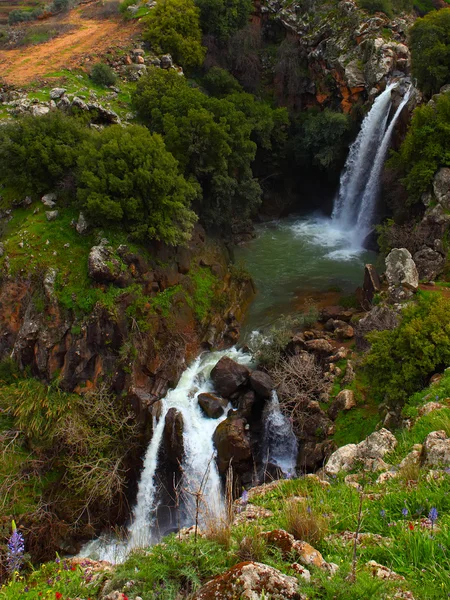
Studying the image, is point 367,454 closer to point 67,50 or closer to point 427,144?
point 427,144

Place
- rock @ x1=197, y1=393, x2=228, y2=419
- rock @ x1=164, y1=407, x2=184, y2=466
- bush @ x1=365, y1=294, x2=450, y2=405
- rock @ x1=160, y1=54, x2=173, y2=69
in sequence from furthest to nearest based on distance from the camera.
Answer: rock @ x1=160, y1=54, x2=173, y2=69
rock @ x1=197, y1=393, x2=228, y2=419
rock @ x1=164, y1=407, x2=184, y2=466
bush @ x1=365, y1=294, x2=450, y2=405

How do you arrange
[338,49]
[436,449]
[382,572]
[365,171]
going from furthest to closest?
[338,49], [365,171], [436,449], [382,572]

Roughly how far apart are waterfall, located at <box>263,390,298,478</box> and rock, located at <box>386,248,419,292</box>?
16.6 ft

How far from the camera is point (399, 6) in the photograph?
2314 centimetres

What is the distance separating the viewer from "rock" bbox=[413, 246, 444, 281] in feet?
45.7

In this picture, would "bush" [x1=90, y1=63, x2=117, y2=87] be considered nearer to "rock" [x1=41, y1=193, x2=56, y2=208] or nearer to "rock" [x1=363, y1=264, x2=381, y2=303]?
"rock" [x1=41, y1=193, x2=56, y2=208]

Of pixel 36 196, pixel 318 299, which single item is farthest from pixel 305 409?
pixel 36 196

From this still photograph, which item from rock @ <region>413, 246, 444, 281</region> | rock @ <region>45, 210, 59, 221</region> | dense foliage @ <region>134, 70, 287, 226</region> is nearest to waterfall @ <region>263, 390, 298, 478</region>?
rock @ <region>413, 246, 444, 281</region>

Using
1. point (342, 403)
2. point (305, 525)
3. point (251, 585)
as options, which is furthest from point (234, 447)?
point (251, 585)

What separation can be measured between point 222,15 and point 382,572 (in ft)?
94.3

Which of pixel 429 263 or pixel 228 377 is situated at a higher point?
pixel 429 263

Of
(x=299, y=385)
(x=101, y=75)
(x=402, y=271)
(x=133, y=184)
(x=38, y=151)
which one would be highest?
(x=101, y=75)

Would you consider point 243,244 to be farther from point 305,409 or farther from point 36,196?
point 305,409

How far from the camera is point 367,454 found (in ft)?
20.1
